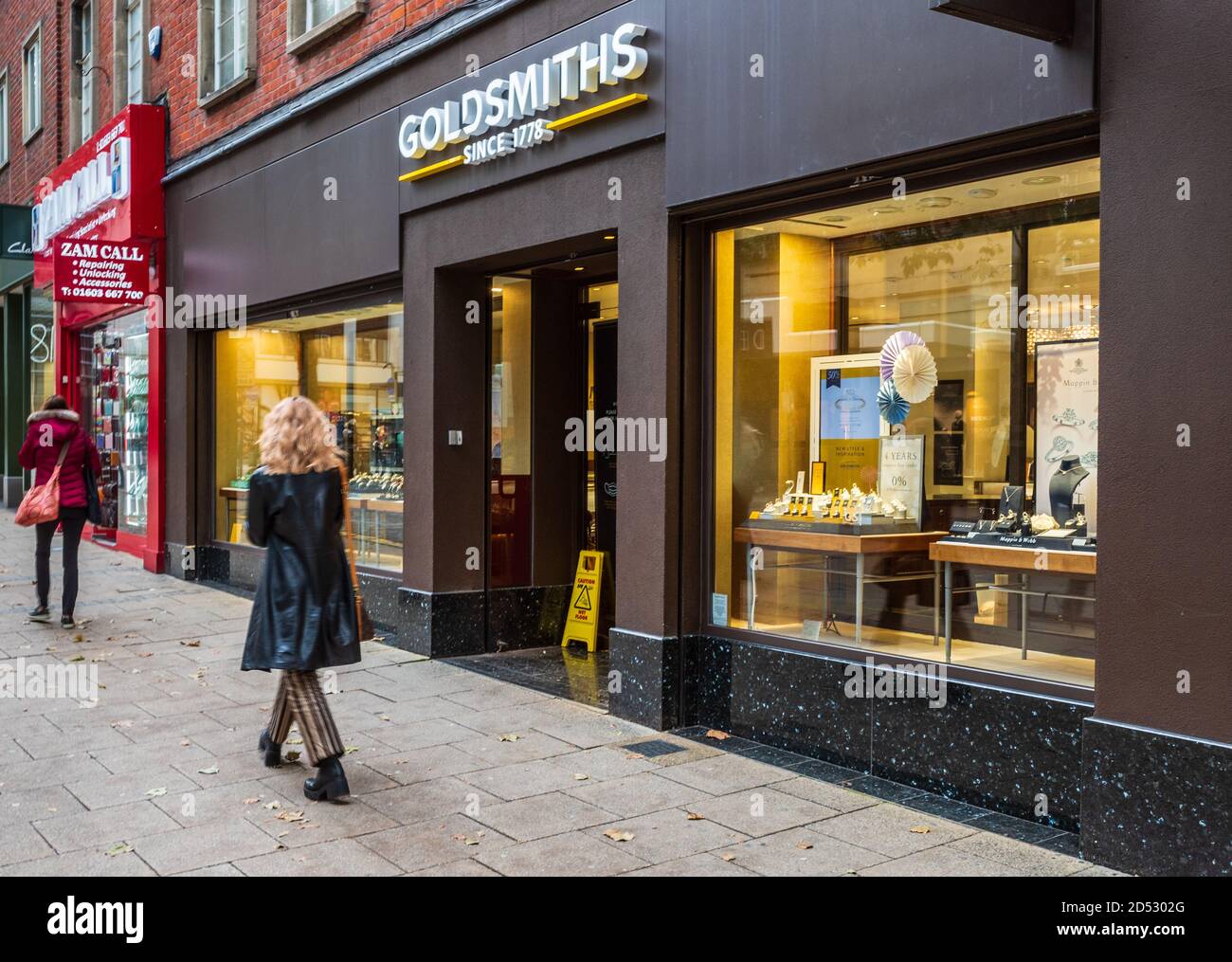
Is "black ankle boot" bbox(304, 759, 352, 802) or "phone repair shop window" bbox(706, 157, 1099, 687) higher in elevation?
"phone repair shop window" bbox(706, 157, 1099, 687)

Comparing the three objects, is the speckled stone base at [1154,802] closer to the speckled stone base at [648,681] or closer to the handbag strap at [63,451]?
the speckled stone base at [648,681]

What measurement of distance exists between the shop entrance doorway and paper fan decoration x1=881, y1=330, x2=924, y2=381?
336 centimetres

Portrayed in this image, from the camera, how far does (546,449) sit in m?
9.95

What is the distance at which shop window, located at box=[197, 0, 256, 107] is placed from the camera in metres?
12.5

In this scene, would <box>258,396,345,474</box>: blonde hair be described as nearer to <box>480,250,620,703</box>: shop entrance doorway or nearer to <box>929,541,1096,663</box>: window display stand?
<box>929,541,1096,663</box>: window display stand

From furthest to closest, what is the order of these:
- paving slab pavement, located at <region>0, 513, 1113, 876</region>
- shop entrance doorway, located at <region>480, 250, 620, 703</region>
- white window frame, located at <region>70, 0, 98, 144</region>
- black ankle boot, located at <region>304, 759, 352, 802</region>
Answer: white window frame, located at <region>70, 0, 98, 144</region> → shop entrance doorway, located at <region>480, 250, 620, 703</region> → black ankle boot, located at <region>304, 759, 352, 802</region> → paving slab pavement, located at <region>0, 513, 1113, 876</region>

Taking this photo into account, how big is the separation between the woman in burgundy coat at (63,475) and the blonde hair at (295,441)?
570 centimetres

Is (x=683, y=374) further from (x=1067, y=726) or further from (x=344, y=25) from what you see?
(x=344, y=25)

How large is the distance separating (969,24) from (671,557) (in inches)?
132

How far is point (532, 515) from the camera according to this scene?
32.6 ft

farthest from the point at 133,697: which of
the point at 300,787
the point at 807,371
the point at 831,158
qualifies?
the point at 831,158
